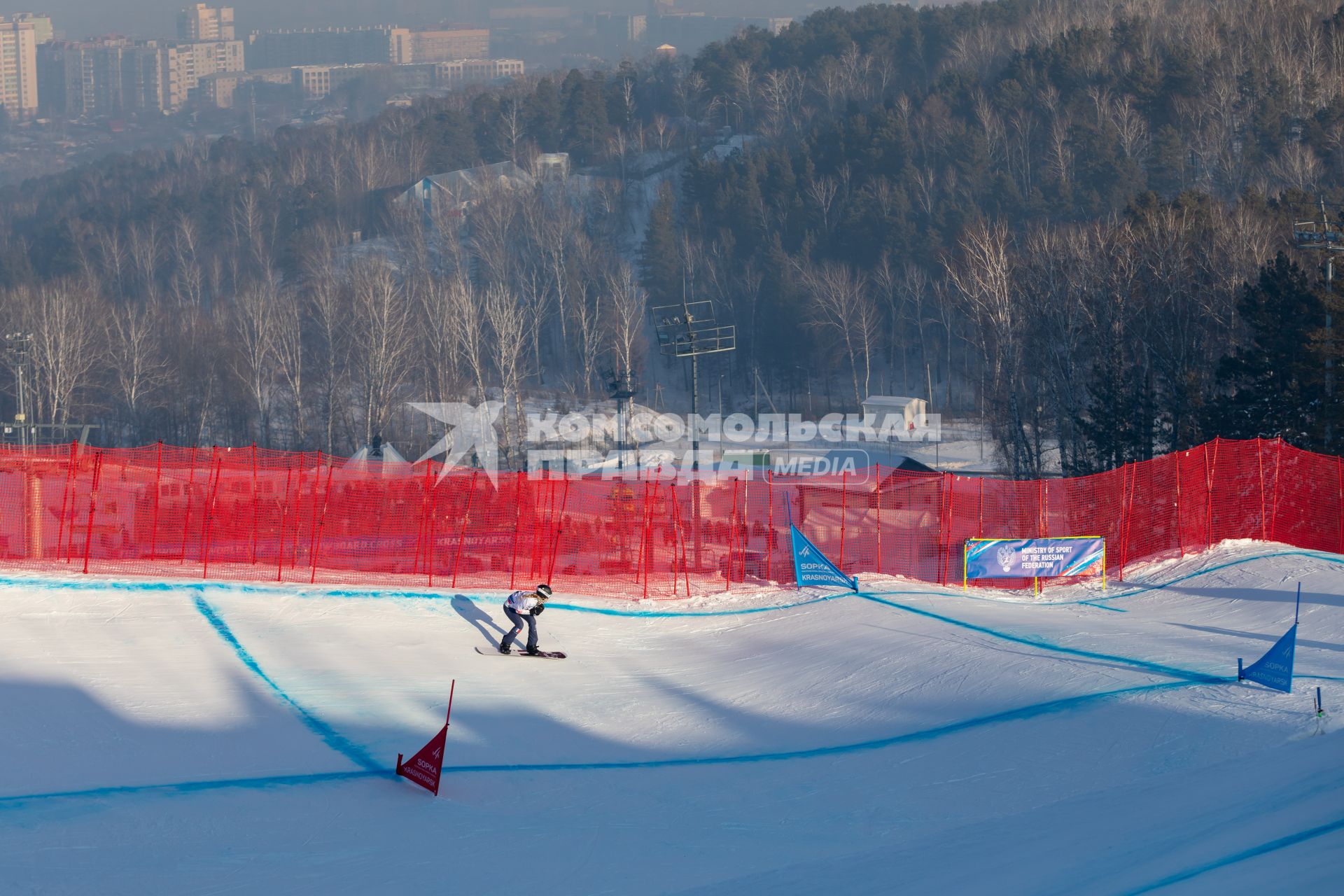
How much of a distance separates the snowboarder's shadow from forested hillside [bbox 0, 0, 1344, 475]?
1798 centimetres

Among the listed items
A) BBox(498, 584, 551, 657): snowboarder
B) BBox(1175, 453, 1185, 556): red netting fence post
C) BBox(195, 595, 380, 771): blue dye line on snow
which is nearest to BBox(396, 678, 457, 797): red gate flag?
BBox(195, 595, 380, 771): blue dye line on snow

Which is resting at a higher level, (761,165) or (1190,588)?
(761,165)

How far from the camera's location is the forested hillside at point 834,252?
36750mm

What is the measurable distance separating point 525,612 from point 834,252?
6105 centimetres

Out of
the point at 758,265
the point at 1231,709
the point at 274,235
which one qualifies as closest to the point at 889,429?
the point at 758,265

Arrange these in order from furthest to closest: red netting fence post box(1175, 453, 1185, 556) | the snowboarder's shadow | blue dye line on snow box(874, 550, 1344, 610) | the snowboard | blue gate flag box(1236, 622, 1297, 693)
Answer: red netting fence post box(1175, 453, 1185, 556) → blue dye line on snow box(874, 550, 1344, 610) → the snowboarder's shadow → the snowboard → blue gate flag box(1236, 622, 1297, 693)

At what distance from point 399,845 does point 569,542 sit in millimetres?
9876

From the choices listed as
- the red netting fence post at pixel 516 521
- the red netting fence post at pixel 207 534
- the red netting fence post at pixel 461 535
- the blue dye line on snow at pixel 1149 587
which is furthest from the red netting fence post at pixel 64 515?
the blue dye line on snow at pixel 1149 587

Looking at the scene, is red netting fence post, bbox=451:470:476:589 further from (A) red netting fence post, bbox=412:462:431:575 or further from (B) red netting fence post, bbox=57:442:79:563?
(B) red netting fence post, bbox=57:442:79:563

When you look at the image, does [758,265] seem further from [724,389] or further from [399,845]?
[399,845]

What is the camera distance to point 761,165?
263 ft

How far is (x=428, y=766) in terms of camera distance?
10.5 metres

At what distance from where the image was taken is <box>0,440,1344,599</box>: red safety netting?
58.1 ft

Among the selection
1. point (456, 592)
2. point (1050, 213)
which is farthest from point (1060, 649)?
point (1050, 213)
